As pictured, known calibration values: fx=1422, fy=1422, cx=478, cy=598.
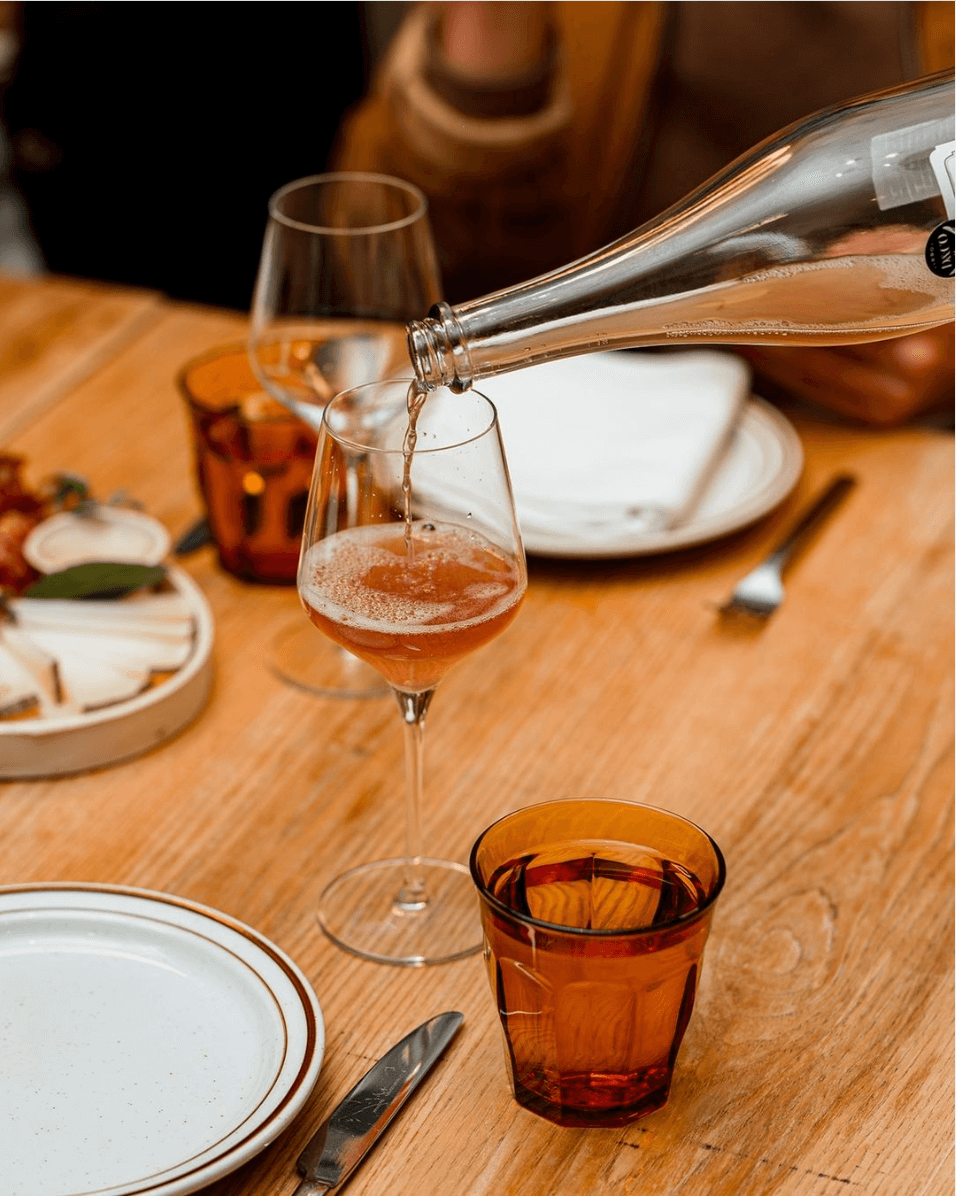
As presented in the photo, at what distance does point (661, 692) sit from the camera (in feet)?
3.27

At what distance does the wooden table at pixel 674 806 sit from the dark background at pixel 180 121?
185cm

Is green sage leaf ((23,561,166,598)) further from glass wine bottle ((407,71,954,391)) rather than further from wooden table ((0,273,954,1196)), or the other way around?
glass wine bottle ((407,71,954,391))

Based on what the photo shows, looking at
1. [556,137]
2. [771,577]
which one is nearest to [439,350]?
[771,577]

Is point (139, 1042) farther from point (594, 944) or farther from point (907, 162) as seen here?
point (907, 162)

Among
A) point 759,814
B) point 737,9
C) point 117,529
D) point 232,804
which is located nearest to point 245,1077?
point 232,804

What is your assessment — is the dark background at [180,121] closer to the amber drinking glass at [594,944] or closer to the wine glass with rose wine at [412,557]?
the wine glass with rose wine at [412,557]

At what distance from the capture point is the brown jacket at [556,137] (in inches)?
69.1

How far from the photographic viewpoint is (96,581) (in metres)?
0.99

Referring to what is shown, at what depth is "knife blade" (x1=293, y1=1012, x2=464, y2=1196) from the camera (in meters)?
0.62

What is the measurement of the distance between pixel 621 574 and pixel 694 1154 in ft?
1.84

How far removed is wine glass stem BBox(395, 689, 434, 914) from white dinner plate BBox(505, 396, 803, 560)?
36cm

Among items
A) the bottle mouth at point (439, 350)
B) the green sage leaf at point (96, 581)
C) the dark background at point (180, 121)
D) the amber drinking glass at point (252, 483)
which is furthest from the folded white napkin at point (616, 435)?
the dark background at point (180, 121)

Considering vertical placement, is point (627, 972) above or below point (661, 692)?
above

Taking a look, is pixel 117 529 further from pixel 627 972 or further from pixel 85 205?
pixel 85 205
